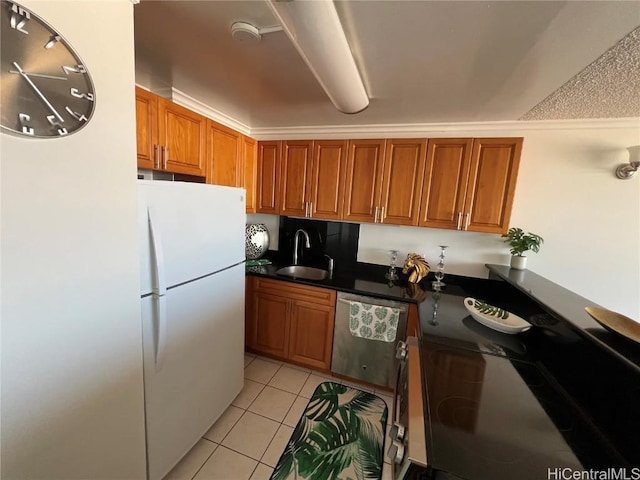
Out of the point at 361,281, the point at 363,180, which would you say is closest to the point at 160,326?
the point at 361,281

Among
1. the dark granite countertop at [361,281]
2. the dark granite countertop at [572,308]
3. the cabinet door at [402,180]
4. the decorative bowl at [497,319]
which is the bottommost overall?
the dark granite countertop at [361,281]

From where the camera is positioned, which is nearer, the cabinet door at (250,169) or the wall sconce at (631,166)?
the wall sconce at (631,166)

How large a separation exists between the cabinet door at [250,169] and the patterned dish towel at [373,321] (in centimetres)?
140

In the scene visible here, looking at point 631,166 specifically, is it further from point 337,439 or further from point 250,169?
point 250,169

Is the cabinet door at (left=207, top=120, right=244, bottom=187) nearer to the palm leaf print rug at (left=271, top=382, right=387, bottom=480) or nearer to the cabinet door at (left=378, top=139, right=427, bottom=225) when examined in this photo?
the cabinet door at (left=378, top=139, right=427, bottom=225)

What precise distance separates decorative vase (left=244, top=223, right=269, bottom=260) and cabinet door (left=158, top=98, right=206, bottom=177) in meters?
0.86

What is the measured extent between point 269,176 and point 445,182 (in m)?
1.64

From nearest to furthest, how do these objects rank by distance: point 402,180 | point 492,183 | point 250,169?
point 492,183 < point 402,180 < point 250,169

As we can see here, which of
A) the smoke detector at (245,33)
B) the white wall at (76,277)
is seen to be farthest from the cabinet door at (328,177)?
the white wall at (76,277)

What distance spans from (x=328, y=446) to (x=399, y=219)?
1774 millimetres

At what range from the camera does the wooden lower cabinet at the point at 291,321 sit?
225 cm

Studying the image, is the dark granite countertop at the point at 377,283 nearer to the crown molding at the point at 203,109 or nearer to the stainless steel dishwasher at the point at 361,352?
the stainless steel dishwasher at the point at 361,352

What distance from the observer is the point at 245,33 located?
111 cm

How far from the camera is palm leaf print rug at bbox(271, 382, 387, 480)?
59.6 inches
